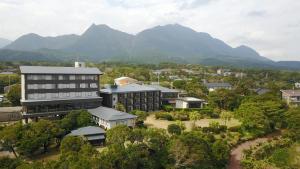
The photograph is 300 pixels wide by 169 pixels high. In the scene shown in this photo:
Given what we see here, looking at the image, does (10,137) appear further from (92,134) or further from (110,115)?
(110,115)

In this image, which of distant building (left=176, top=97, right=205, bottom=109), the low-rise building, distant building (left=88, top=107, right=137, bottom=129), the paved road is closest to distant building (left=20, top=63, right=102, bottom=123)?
distant building (left=88, top=107, right=137, bottom=129)

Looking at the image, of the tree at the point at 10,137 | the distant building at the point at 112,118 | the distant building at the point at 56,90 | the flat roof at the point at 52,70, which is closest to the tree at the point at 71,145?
the tree at the point at 10,137

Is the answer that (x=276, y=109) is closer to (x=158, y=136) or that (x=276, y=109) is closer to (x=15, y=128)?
(x=158, y=136)

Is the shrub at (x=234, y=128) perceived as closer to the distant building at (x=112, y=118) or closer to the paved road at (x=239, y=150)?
the paved road at (x=239, y=150)

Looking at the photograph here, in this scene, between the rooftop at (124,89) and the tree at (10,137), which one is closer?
the tree at (10,137)

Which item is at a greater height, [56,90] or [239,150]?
[56,90]

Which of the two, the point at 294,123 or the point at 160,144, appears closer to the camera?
the point at 160,144

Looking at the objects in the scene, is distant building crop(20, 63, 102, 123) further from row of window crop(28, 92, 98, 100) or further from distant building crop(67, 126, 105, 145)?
distant building crop(67, 126, 105, 145)

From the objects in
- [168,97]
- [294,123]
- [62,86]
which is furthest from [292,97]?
[62,86]
